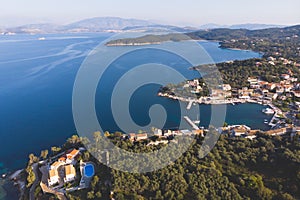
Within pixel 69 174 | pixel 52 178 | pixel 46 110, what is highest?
pixel 69 174

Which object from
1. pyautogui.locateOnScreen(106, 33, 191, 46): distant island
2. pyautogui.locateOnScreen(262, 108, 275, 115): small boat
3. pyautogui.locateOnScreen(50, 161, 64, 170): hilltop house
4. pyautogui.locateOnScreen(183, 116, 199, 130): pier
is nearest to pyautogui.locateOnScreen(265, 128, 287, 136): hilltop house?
pyautogui.locateOnScreen(183, 116, 199, 130): pier

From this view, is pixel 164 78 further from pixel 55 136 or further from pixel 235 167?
pixel 235 167

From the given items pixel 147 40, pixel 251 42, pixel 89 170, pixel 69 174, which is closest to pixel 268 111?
pixel 89 170

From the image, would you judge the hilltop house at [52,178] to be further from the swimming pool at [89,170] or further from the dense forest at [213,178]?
the swimming pool at [89,170]

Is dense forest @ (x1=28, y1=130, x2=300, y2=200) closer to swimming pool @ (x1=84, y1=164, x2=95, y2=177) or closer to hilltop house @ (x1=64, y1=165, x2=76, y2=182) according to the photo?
swimming pool @ (x1=84, y1=164, x2=95, y2=177)

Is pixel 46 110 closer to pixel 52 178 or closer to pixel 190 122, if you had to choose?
pixel 190 122

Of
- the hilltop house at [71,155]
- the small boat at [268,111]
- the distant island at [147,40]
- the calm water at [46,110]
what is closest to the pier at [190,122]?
the calm water at [46,110]
